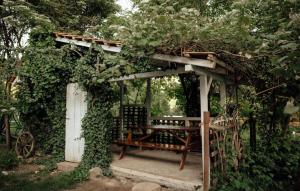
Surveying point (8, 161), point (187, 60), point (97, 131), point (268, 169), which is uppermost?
point (187, 60)

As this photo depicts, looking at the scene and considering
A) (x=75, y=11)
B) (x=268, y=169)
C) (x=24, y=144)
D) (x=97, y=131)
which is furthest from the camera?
(x=75, y=11)

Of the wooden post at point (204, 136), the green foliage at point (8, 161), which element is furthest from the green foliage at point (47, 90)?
the wooden post at point (204, 136)

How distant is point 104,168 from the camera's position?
24.6 feet

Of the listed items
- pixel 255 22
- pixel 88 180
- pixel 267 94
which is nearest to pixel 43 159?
pixel 88 180

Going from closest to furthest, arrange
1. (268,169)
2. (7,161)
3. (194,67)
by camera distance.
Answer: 1. (194,67)
2. (268,169)
3. (7,161)

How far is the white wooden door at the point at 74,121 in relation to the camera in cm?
806

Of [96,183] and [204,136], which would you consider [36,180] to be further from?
[204,136]

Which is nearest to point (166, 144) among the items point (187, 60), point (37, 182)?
point (187, 60)

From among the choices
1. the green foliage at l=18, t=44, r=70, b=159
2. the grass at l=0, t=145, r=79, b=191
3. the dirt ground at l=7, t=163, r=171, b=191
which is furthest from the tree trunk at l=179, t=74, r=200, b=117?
the grass at l=0, t=145, r=79, b=191

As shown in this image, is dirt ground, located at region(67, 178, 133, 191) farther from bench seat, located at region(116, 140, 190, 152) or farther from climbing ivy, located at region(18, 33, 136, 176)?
bench seat, located at region(116, 140, 190, 152)

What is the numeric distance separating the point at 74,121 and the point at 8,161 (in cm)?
230

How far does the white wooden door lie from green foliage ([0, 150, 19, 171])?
5.28 ft

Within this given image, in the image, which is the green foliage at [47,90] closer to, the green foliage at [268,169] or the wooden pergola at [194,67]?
the wooden pergola at [194,67]

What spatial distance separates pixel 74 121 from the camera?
26.9 ft
